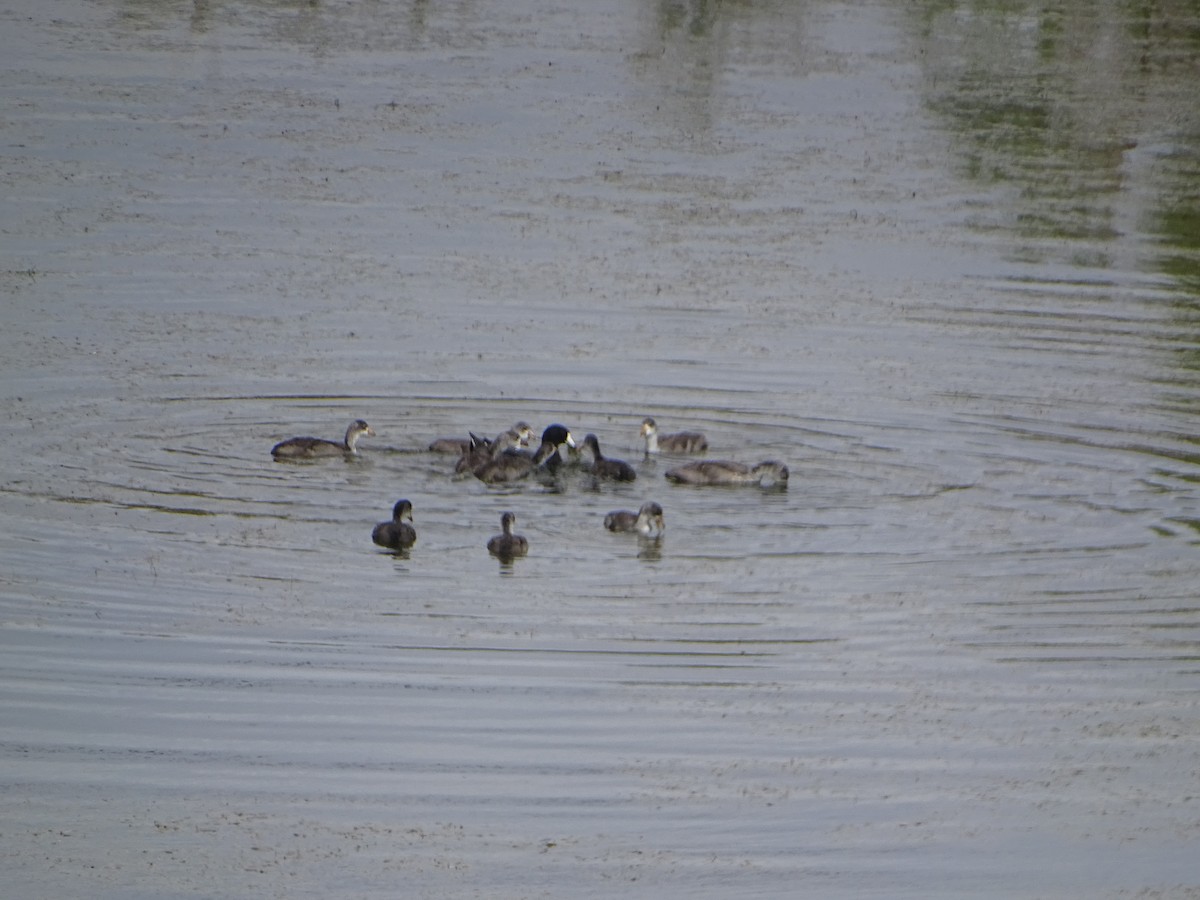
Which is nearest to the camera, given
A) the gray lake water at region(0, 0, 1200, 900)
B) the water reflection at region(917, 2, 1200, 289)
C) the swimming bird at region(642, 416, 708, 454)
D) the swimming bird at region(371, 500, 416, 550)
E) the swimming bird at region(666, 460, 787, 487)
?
the gray lake water at region(0, 0, 1200, 900)

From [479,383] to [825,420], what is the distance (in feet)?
7.49

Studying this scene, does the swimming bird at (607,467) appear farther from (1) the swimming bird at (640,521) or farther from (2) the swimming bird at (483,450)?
(1) the swimming bird at (640,521)

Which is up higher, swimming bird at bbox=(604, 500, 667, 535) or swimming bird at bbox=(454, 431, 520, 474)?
swimming bird at bbox=(454, 431, 520, 474)

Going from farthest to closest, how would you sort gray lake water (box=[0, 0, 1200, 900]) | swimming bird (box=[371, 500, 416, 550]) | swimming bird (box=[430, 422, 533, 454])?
swimming bird (box=[430, 422, 533, 454])
swimming bird (box=[371, 500, 416, 550])
gray lake water (box=[0, 0, 1200, 900])

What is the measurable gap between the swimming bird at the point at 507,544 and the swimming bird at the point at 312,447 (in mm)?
1718

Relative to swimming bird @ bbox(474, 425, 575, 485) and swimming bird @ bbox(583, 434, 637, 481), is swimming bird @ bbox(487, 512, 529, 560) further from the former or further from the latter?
swimming bird @ bbox(583, 434, 637, 481)

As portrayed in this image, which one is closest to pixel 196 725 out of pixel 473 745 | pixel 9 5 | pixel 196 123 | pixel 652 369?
pixel 473 745

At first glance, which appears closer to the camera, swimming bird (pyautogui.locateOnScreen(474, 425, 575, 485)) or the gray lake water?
the gray lake water

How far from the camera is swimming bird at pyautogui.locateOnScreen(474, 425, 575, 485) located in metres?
12.6

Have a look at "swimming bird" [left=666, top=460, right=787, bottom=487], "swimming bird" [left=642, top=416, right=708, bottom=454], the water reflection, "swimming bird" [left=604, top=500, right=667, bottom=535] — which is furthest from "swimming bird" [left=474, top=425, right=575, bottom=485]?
the water reflection

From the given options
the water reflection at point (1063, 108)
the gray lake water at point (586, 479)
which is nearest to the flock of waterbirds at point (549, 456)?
the gray lake water at point (586, 479)

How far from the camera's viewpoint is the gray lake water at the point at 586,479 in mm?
7840

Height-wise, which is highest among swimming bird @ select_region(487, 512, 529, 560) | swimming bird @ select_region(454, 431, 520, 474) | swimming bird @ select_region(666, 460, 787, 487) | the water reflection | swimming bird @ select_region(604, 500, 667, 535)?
the water reflection

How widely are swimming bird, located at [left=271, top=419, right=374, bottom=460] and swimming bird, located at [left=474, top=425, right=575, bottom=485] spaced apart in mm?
766
